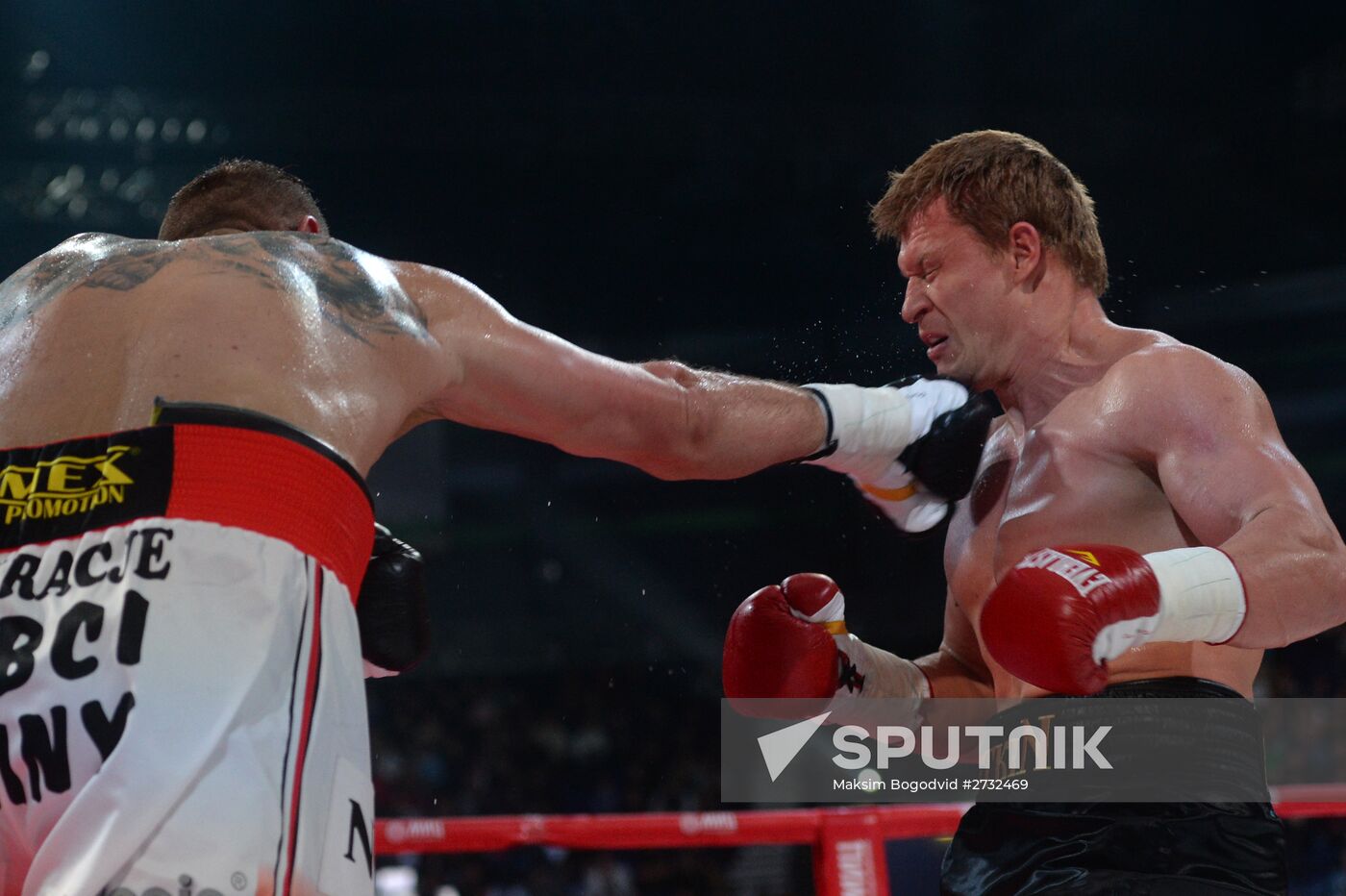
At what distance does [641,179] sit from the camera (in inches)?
319

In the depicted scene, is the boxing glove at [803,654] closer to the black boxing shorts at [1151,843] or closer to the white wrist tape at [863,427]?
the white wrist tape at [863,427]

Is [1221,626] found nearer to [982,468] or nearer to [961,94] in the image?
[982,468]

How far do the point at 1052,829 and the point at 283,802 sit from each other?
103 cm

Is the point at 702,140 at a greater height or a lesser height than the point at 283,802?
greater

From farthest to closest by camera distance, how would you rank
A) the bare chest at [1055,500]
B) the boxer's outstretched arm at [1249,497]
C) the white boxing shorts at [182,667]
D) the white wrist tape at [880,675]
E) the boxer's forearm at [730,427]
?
the white wrist tape at [880,675] < the boxer's forearm at [730,427] < the bare chest at [1055,500] < the boxer's outstretched arm at [1249,497] < the white boxing shorts at [182,667]

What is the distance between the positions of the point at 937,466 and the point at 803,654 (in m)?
0.39

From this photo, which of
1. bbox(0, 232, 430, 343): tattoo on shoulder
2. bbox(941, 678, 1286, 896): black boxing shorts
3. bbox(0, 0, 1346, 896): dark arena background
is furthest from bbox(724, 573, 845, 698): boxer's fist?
bbox(0, 0, 1346, 896): dark arena background

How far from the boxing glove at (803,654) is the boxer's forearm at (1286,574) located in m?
0.71

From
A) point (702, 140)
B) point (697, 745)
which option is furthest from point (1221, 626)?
point (702, 140)

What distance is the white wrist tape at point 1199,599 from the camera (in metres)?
1.48

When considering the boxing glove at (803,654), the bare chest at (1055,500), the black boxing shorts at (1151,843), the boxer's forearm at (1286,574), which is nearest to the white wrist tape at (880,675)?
the boxing glove at (803,654)

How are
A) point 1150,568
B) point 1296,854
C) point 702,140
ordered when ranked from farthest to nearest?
point 702,140 < point 1296,854 < point 1150,568

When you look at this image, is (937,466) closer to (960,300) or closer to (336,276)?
(960,300)

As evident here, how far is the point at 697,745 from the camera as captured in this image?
755cm
